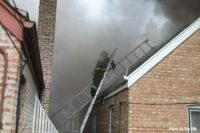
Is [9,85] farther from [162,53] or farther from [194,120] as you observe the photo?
[194,120]

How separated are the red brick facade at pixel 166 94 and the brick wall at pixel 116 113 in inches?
1.0

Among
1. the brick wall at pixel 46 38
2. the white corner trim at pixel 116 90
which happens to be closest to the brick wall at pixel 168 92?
the white corner trim at pixel 116 90

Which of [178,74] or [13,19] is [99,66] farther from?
[13,19]

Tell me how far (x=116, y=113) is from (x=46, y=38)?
332 centimetres

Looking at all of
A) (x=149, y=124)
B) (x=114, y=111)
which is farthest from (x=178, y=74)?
(x=114, y=111)

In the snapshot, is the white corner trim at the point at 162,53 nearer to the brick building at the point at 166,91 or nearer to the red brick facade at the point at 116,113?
the brick building at the point at 166,91

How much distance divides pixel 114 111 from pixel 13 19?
6392mm

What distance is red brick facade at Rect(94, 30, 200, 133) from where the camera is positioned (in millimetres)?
8352

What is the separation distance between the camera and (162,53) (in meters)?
8.76

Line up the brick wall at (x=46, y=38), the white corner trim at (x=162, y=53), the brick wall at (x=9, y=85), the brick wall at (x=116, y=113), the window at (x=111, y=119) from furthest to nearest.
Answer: the brick wall at (x=46, y=38)
the window at (x=111, y=119)
the brick wall at (x=116, y=113)
the white corner trim at (x=162, y=53)
the brick wall at (x=9, y=85)

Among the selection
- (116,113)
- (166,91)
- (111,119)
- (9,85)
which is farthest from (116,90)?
(9,85)

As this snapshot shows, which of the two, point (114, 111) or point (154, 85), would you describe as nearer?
point (154, 85)

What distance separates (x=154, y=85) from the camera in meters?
8.59

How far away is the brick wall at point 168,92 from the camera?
835 cm
